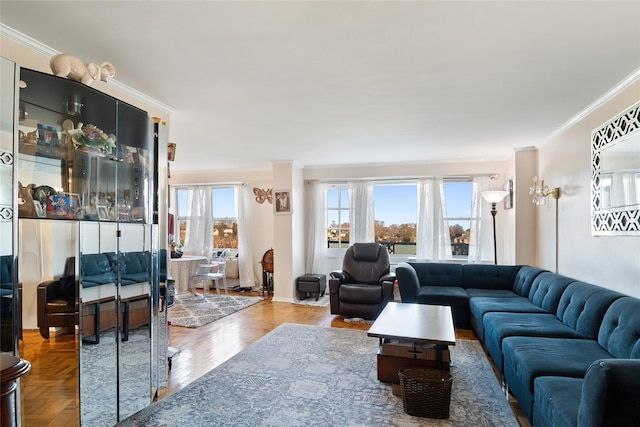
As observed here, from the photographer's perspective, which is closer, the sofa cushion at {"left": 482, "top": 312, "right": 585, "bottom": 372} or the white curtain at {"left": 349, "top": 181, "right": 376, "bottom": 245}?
the sofa cushion at {"left": 482, "top": 312, "right": 585, "bottom": 372}

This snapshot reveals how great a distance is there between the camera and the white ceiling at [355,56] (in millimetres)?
1869

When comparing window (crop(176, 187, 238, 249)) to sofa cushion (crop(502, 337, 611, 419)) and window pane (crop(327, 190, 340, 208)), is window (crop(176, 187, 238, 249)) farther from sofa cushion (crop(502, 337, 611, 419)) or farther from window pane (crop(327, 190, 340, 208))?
sofa cushion (crop(502, 337, 611, 419))

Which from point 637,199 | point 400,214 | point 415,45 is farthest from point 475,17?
point 400,214

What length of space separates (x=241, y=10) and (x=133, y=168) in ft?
4.59

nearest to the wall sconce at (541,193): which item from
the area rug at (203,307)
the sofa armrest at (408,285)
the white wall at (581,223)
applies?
the white wall at (581,223)

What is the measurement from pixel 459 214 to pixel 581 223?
8.76 feet

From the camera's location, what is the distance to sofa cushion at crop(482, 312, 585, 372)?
2.84m

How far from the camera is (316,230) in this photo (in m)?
6.79

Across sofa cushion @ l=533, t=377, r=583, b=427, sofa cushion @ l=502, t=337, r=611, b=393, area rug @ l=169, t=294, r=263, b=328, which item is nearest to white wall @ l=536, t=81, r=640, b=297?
sofa cushion @ l=502, t=337, r=611, b=393

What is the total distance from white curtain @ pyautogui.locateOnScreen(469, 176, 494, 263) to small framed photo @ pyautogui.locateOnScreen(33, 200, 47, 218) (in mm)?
5815

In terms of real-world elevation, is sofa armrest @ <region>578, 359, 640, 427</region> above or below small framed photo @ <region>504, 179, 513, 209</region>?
below

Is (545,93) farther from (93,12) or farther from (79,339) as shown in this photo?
(79,339)

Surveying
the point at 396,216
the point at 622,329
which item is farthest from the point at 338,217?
the point at 622,329

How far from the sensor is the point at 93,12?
1.86 meters
